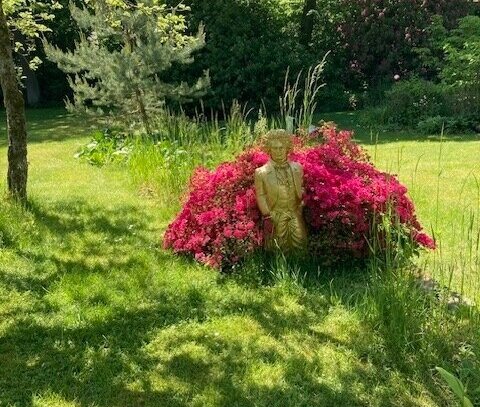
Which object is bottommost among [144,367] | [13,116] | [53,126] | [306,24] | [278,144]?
[53,126]

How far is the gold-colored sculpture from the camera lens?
4.67m

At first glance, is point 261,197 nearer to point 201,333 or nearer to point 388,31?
point 201,333

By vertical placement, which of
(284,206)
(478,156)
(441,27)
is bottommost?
(478,156)

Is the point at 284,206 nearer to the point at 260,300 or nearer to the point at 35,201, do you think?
the point at 260,300

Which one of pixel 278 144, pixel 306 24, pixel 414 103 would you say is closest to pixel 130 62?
pixel 278 144

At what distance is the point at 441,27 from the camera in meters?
14.9

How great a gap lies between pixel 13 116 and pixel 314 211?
3091 mm

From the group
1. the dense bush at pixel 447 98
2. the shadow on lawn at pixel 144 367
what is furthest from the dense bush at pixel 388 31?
the shadow on lawn at pixel 144 367

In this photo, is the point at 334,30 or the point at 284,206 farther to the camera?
the point at 334,30

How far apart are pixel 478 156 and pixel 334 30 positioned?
9576 millimetres

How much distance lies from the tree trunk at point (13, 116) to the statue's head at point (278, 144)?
103 inches

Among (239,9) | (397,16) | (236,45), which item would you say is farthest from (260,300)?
(397,16)

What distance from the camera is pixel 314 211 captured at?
4.79m

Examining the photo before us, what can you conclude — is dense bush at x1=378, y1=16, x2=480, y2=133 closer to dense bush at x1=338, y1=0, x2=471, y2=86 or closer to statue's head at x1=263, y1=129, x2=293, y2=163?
dense bush at x1=338, y1=0, x2=471, y2=86
